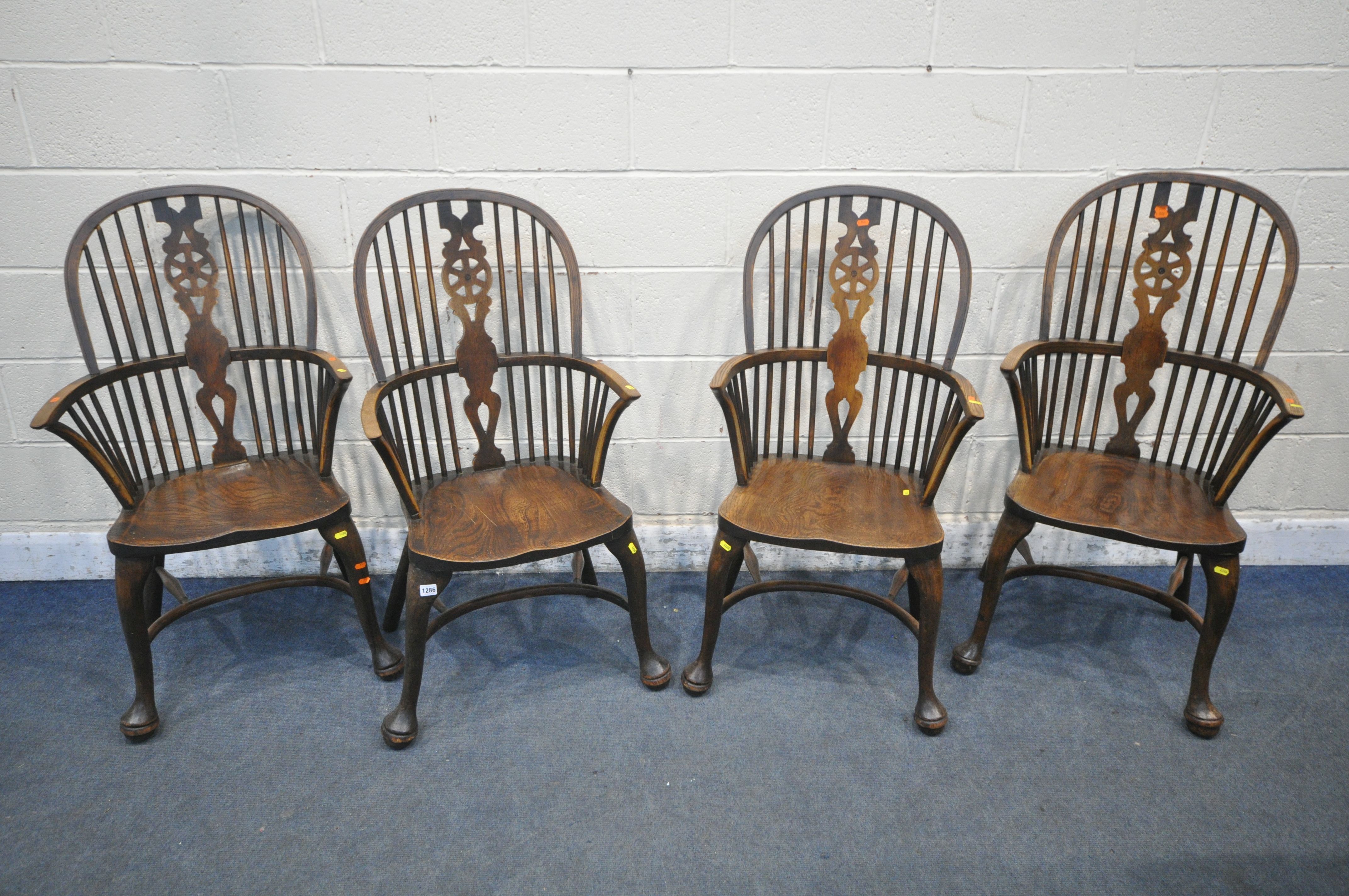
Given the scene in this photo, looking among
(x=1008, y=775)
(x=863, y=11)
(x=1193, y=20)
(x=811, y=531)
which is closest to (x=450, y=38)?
(x=863, y=11)

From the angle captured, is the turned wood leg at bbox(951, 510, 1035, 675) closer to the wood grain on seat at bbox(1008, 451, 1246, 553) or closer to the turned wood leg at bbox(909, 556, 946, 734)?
the wood grain on seat at bbox(1008, 451, 1246, 553)

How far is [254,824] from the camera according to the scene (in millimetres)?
1639

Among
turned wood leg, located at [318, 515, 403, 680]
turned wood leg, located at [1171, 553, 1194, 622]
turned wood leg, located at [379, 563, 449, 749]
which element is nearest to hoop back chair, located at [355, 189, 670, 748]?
turned wood leg, located at [379, 563, 449, 749]

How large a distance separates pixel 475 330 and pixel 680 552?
94 cm

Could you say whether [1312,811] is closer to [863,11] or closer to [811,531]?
[811,531]

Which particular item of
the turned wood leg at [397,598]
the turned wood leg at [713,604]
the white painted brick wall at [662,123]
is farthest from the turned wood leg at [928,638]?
the turned wood leg at [397,598]

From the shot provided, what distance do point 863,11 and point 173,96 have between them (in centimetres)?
168

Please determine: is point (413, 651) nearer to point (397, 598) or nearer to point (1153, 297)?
point (397, 598)

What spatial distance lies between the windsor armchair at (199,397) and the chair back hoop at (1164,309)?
179 centimetres

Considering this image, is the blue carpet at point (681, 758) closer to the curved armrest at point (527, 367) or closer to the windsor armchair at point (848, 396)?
the windsor armchair at point (848, 396)

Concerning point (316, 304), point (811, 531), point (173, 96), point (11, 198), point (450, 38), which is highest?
point (450, 38)

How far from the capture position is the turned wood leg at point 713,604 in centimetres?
187

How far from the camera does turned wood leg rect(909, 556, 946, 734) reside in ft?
5.86

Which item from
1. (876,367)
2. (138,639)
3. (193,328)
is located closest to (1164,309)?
(876,367)
